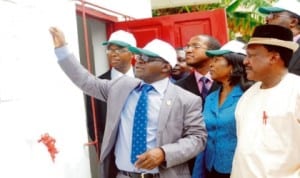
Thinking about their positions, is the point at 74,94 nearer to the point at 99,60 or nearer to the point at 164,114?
the point at 164,114

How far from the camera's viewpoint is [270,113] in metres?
Answer: 2.66

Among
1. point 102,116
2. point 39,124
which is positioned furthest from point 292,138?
point 102,116

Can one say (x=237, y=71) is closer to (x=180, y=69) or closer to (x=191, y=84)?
(x=191, y=84)

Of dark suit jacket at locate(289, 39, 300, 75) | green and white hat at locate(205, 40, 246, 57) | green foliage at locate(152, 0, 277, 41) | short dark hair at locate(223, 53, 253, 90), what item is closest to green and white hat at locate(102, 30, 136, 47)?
green and white hat at locate(205, 40, 246, 57)

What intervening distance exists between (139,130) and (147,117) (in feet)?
0.35

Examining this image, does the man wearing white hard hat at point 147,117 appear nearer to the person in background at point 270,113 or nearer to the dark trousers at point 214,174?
the dark trousers at point 214,174

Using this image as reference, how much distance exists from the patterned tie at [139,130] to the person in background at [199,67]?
39.2 inches

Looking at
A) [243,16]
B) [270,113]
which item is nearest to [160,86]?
[270,113]

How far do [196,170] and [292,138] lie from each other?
141 centimetres

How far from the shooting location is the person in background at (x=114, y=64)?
4367 millimetres

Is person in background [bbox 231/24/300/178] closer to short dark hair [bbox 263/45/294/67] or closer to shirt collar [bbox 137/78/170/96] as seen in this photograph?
short dark hair [bbox 263/45/294/67]

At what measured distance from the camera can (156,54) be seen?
3.53 meters

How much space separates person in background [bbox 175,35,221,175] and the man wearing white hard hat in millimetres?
800

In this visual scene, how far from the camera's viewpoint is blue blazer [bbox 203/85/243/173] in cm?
368
